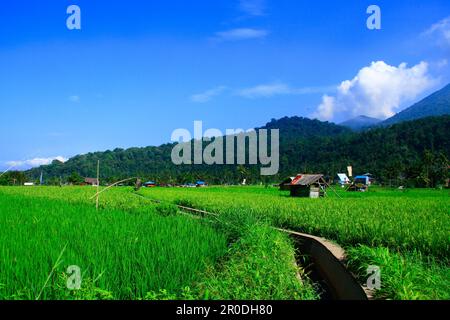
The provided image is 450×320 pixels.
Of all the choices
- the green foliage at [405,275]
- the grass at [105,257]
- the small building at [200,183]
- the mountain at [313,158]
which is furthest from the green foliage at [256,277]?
the small building at [200,183]

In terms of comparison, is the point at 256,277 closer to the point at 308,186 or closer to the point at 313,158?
the point at 308,186

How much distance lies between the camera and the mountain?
88.9 metres

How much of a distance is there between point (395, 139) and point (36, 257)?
99.8m

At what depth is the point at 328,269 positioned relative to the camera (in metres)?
7.62

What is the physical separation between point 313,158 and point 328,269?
95.5 meters

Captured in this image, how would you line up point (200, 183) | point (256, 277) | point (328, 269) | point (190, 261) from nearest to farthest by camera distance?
point (256, 277) < point (190, 261) < point (328, 269) < point (200, 183)

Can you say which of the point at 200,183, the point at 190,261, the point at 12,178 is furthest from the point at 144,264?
the point at 200,183

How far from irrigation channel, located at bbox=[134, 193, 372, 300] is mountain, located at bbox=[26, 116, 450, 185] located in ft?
225

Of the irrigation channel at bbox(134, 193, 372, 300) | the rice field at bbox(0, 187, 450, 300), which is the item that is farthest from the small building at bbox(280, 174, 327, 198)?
the rice field at bbox(0, 187, 450, 300)

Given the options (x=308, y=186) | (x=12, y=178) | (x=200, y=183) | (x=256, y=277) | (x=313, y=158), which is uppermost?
(x=313, y=158)

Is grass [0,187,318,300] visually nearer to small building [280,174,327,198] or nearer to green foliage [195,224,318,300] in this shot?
green foliage [195,224,318,300]
